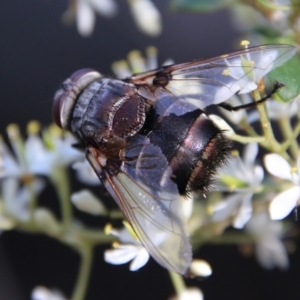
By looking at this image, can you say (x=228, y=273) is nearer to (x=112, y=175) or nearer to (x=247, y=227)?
(x=247, y=227)

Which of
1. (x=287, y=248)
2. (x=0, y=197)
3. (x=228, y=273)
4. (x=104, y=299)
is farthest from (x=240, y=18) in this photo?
(x=104, y=299)

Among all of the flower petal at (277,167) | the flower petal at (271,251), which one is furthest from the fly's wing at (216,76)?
the flower petal at (271,251)

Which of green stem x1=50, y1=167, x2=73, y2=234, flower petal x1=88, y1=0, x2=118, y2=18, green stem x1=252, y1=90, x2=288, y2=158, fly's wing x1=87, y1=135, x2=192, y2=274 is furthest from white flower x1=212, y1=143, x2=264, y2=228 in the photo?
flower petal x1=88, y1=0, x2=118, y2=18

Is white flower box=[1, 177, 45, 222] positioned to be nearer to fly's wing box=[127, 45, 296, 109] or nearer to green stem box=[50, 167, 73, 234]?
green stem box=[50, 167, 73, 234]

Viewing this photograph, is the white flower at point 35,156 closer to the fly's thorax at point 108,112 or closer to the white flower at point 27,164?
the white flower at point 27,164

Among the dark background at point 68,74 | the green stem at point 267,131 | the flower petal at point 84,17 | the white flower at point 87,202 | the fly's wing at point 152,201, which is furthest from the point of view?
the dark background at point 68,74

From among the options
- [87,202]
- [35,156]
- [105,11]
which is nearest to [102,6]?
[105,11]

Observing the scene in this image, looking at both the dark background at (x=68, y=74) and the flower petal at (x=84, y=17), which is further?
the dark background at (x=68, y=74)
